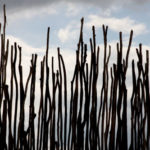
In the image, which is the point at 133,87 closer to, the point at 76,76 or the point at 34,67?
the point at 76,76

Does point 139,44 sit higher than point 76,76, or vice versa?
point 139,44

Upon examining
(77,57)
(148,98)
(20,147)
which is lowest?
(20,147)

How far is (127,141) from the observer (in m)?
2.92

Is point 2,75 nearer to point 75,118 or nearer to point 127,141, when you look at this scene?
point 75,118

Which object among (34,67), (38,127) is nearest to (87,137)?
(38,127)

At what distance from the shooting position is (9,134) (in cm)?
292

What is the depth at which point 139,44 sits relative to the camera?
303 centimetres

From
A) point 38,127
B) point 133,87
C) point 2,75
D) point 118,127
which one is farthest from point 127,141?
point 2,75

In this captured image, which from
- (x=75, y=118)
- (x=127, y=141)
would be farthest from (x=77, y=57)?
(x=127, y=141)

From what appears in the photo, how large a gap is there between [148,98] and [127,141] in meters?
0.26

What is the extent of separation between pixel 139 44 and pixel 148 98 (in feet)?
0.97

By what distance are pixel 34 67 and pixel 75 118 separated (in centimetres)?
35

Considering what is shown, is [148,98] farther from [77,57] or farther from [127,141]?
[77,57]

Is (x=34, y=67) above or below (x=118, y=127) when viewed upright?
above
